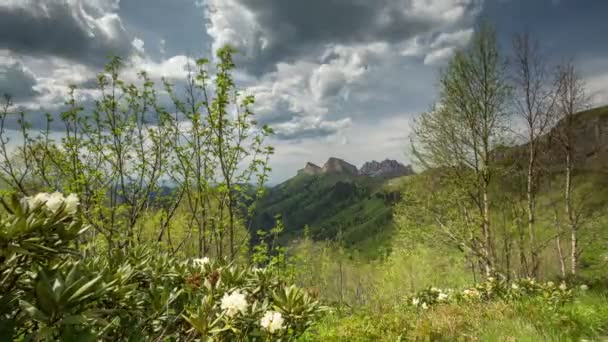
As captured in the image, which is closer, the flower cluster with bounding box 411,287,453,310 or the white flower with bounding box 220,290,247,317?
the white flower with bounding box 220,290,247,317

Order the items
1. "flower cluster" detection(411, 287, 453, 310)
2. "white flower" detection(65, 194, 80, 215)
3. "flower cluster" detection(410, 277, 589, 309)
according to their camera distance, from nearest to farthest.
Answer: "white flower" detection(65, 194, 80, 215), "flower cluster" detection(410, 277, 589, 309), "flower cluster" detection(411, 287, 453, 310)

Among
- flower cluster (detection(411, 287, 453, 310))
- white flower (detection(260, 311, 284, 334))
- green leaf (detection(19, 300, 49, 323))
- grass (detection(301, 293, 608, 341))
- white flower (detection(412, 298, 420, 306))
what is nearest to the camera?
green leaf (detection(19, 300, 49, 323))

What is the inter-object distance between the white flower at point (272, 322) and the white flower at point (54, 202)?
1474 mm

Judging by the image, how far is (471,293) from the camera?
721cm

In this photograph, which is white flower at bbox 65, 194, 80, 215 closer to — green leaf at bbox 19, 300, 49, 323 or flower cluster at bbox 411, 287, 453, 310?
green leaf at bbox 19, 300, 49, 323

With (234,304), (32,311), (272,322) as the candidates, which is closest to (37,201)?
(32,311)

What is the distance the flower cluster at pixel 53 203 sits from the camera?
1682 millimetres

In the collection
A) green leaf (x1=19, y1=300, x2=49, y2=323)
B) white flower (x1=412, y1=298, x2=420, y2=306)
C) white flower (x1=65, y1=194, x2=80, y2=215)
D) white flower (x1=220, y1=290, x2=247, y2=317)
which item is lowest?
white flower (x1=412, y1=298, x2=420, y2=306)

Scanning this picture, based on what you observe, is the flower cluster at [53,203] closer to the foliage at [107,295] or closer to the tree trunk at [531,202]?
the foliage at [107,295]

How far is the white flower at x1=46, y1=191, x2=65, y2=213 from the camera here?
1.74 meters

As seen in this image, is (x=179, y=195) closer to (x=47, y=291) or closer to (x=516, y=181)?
(x=47, y=291)

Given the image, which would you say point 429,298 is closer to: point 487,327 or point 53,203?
point 487,327

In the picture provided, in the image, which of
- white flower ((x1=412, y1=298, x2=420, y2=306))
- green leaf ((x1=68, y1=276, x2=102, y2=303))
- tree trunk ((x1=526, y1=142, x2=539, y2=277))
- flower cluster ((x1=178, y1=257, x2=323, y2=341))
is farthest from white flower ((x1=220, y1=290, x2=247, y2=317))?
tree trunk ((x1=526, y1=142, x2=539, y2=277))

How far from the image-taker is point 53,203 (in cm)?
178
